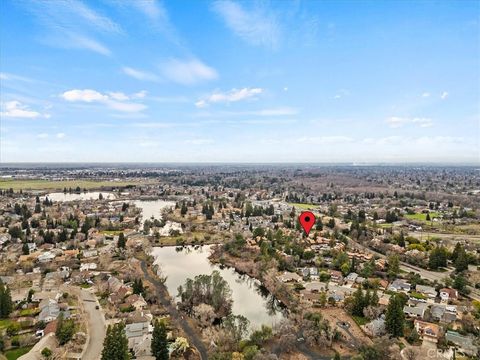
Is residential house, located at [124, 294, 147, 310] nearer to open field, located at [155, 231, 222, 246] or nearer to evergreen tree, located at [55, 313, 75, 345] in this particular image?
evergreen tree, located at [55, 313, 75, 345]

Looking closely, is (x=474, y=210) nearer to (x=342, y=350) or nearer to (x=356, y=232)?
(x=356, y=232)

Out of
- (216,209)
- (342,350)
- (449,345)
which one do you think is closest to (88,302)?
(342,350)

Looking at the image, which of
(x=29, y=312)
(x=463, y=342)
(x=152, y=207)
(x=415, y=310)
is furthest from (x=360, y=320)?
(x=152, y=207)

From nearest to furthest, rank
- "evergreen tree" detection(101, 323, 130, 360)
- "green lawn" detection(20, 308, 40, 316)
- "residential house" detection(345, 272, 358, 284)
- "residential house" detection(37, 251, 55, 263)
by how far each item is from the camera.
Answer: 1. "evergreen tree" detection(101, 323, 130, 360)
2. "green lawn" detection(20, 308, 40, 316)
3. "residential house" detection(345, 272, 358, 284)
4. "residential house" detection(37, 251, 55, 263)

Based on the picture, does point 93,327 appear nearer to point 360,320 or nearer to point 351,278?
point 360,320

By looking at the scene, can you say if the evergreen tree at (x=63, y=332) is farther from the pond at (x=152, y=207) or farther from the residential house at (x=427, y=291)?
the pond at (x=152, y=207)

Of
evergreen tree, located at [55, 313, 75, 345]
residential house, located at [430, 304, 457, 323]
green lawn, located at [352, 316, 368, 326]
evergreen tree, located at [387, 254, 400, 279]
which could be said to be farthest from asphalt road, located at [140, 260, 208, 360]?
evergreen tree, located at [387, 254, 400, 279]
